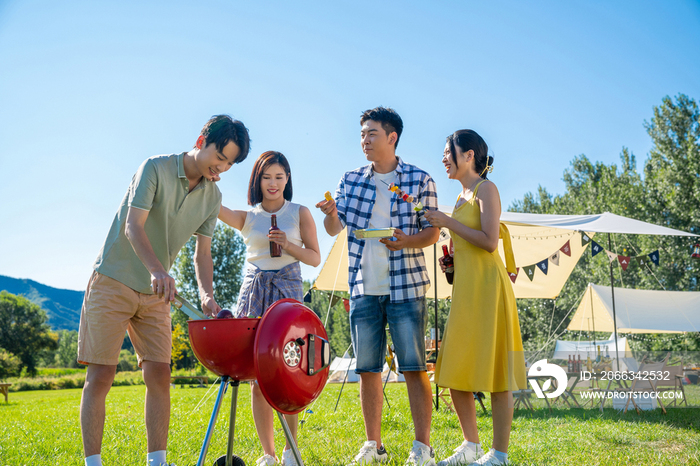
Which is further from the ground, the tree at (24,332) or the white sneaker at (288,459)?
the white sneaker at (288,459)

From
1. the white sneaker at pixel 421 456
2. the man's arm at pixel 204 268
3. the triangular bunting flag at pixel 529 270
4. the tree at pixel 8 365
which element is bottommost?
the tree at pixel 8 365

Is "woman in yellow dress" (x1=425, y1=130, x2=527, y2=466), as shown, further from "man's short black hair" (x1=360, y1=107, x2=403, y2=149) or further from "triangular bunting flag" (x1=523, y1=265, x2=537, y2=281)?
"triangular bunting flag" (x1=523, y1=265, x2=537, y2=281)

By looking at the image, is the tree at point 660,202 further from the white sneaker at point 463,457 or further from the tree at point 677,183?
the white sneaker at point 463,457

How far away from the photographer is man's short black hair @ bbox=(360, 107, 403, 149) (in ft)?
9.59

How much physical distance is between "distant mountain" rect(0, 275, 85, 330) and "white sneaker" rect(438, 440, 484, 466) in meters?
192

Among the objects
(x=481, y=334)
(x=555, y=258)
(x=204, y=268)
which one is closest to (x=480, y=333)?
(x=481, y=334)

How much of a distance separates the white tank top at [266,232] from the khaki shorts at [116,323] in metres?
0.63

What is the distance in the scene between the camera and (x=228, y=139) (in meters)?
2.20

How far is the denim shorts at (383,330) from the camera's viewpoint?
8.48ft

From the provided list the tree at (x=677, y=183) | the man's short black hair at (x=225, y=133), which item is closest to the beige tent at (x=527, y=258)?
the man's short black hair at (x=225, y=133)

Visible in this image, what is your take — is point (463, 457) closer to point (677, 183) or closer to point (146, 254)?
point (146, 254)

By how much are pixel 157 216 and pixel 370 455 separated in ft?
5.53

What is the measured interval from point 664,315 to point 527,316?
18410mm

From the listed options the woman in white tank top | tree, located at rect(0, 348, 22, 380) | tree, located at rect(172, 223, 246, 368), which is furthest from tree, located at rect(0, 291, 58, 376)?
the woman in white tank top
